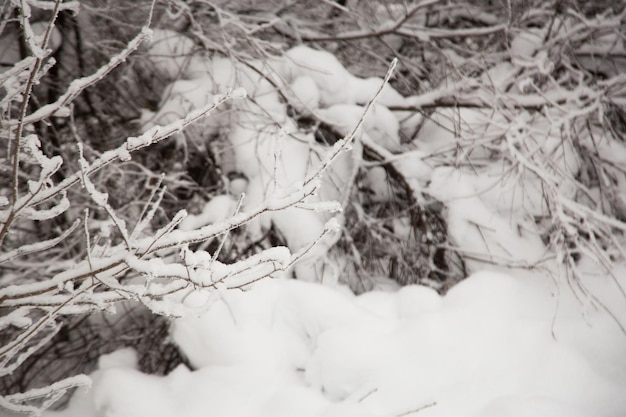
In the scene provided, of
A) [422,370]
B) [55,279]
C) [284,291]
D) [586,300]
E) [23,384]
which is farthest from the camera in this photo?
[23,384]

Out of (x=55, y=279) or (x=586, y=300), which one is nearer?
(x=55, y=279)

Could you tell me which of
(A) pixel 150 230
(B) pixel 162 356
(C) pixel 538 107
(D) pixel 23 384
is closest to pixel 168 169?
(A) pixel 150 230

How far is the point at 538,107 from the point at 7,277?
385cm

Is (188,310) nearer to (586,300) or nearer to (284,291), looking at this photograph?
(284,291)

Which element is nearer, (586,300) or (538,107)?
(586,300)

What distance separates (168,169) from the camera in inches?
140

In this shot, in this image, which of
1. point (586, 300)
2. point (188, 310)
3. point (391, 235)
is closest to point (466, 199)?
point (391, 235)

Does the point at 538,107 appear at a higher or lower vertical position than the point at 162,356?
higher

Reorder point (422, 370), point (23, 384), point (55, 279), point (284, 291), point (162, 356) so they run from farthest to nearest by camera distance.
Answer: point (23, 384), point (162, 356), point (284, 291), point (422, 370), point (55, 279)

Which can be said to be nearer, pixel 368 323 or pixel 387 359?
pixel 387 359

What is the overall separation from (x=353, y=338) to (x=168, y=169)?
2129 millimetres

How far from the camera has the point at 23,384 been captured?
3.07 metres

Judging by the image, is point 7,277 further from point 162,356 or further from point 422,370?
point 422,370

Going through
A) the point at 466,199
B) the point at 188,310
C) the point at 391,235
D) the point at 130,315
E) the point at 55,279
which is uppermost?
the point at 55,279
